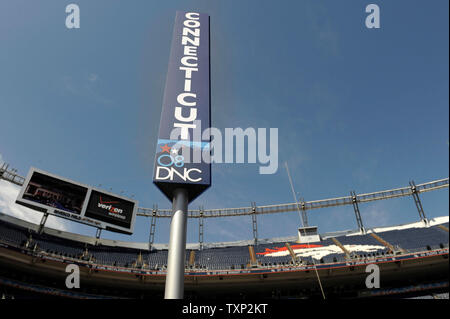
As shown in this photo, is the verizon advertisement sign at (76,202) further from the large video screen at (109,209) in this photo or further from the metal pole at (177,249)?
the metal pole at (177,249)

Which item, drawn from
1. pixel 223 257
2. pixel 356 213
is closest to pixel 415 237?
pixel 356 213

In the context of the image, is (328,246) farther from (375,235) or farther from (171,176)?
(171,176)

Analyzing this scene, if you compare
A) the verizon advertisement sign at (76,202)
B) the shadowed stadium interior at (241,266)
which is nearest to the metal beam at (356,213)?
the shadowed stadium interior at (241,266)

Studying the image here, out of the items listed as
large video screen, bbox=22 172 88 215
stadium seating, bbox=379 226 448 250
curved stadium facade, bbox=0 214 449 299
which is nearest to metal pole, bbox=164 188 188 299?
curved stadium facade, bbox=0 214 449 299

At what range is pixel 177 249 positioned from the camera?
314 inches

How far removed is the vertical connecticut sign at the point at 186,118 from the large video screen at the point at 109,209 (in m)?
22.1

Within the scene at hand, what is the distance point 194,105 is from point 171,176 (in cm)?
312

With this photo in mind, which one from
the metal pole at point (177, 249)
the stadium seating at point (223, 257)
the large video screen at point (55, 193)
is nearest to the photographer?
the metal pole at point (177, 249)

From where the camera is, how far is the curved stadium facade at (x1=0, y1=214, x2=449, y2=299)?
Answer: 74.3 ft

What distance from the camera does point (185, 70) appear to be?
11.1 meters

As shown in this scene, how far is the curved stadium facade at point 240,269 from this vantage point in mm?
22656

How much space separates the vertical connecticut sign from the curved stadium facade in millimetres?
15200

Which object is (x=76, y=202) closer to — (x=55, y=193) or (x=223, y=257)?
(x=55, y=193)
